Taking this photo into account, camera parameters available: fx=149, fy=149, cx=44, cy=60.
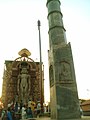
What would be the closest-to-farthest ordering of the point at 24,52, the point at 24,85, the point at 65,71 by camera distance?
the point at 65,71, the point at 24,85, the point at 24,52

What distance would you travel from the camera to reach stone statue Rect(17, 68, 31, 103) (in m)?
21.7

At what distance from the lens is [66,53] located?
10195 millimetres

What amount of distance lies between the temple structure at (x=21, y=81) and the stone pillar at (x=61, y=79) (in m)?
12.4

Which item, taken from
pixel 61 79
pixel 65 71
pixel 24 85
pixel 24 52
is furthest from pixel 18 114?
pixel 24 52

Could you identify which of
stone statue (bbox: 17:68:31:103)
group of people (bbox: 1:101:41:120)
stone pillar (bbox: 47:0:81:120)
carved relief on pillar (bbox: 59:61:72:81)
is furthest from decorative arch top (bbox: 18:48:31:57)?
carved relief on pillar (bbox: 59:61:72:81)

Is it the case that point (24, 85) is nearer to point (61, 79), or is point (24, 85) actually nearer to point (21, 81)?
point (21, 81)

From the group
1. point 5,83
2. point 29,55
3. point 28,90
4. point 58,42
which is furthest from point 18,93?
point 58,42

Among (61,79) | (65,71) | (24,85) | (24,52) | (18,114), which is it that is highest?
(24,52)

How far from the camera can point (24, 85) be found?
72.4ft

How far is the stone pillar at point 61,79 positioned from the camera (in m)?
8.84

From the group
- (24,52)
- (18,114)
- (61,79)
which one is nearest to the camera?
(61,79)

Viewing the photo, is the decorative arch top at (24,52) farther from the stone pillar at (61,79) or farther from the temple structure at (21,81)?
the stone pillar at (61,79)

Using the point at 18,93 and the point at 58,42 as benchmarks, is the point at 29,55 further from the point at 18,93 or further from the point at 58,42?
the point at 58,42

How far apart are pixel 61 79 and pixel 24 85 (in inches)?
534
